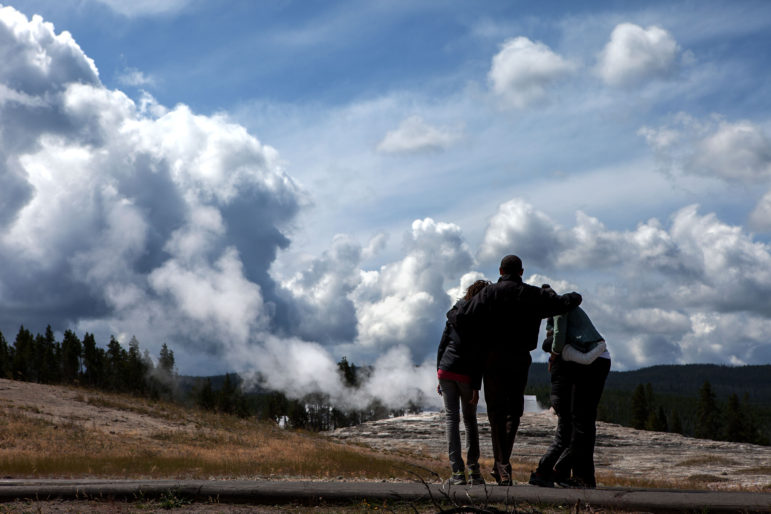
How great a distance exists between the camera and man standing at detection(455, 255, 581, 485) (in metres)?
7.40

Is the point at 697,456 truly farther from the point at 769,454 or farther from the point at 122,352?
the point at 122,352

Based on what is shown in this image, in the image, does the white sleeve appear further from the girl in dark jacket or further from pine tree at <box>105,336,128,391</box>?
pine tree at <box>105,336,128,391</box>

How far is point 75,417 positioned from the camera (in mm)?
25828

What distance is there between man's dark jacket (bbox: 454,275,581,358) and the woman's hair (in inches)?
10.7

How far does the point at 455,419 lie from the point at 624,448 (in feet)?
103

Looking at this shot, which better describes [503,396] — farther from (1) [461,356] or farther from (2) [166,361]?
(2) [166,361]

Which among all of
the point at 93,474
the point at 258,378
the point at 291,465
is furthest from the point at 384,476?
the point at 258,378

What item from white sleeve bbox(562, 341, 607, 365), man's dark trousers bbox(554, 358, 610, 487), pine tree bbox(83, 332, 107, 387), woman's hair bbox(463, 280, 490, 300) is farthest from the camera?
pine tree bbox(83, 332, 107, 387)

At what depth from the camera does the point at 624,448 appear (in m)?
35.8

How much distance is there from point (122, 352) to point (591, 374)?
4149 inches

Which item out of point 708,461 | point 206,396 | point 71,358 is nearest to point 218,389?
point 206,396

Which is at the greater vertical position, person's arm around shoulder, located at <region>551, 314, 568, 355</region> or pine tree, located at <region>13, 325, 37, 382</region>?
pine tree, located at <region>13, 325, 37, 382</region>

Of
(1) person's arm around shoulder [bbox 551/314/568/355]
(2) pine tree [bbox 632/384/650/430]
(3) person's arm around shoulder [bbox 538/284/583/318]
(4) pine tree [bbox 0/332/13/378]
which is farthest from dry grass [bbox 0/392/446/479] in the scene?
(2) pine tree [bbox 632/384/650/430]

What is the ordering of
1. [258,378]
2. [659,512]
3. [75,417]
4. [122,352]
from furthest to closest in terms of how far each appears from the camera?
[122,352]
[258,378]
[75,417]
[659,512]
